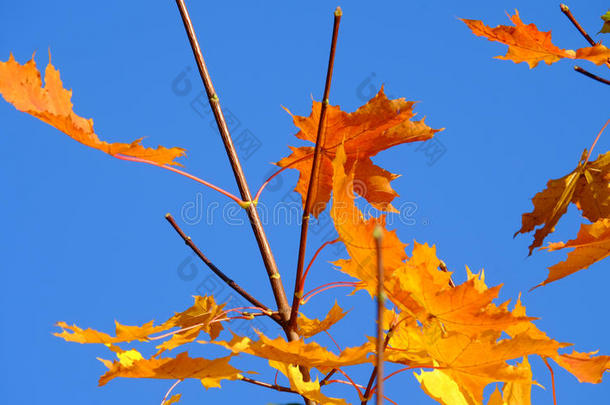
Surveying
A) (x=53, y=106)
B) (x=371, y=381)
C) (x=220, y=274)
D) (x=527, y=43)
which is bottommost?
(x=371, y=381)

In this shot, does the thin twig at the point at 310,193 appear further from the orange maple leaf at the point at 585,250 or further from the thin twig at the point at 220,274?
the orange maple leaf at the point at 585,250

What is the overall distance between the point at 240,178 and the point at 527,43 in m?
0.51

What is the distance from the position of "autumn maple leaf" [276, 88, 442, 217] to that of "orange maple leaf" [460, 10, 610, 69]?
0.27m

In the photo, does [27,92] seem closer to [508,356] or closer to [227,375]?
[227,375]

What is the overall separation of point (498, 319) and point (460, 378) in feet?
0.31

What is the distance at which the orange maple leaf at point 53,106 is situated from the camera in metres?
0.64

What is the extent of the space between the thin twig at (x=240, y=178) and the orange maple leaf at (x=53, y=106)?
8cm

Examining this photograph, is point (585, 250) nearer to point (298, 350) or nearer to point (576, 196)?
point (576, 196)

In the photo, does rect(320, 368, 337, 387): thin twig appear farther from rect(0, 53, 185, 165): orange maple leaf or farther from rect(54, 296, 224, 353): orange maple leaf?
rect(0, 53, 185, 165): orange maple leaf

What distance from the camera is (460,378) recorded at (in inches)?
24.5

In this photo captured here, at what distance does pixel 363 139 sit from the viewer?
2.52 ft

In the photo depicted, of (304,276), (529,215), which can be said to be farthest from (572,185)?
(304,276)

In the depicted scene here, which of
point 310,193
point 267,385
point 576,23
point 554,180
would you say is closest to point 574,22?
point 576,23

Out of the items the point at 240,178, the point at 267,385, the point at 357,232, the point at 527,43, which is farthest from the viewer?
the point at 527,43
